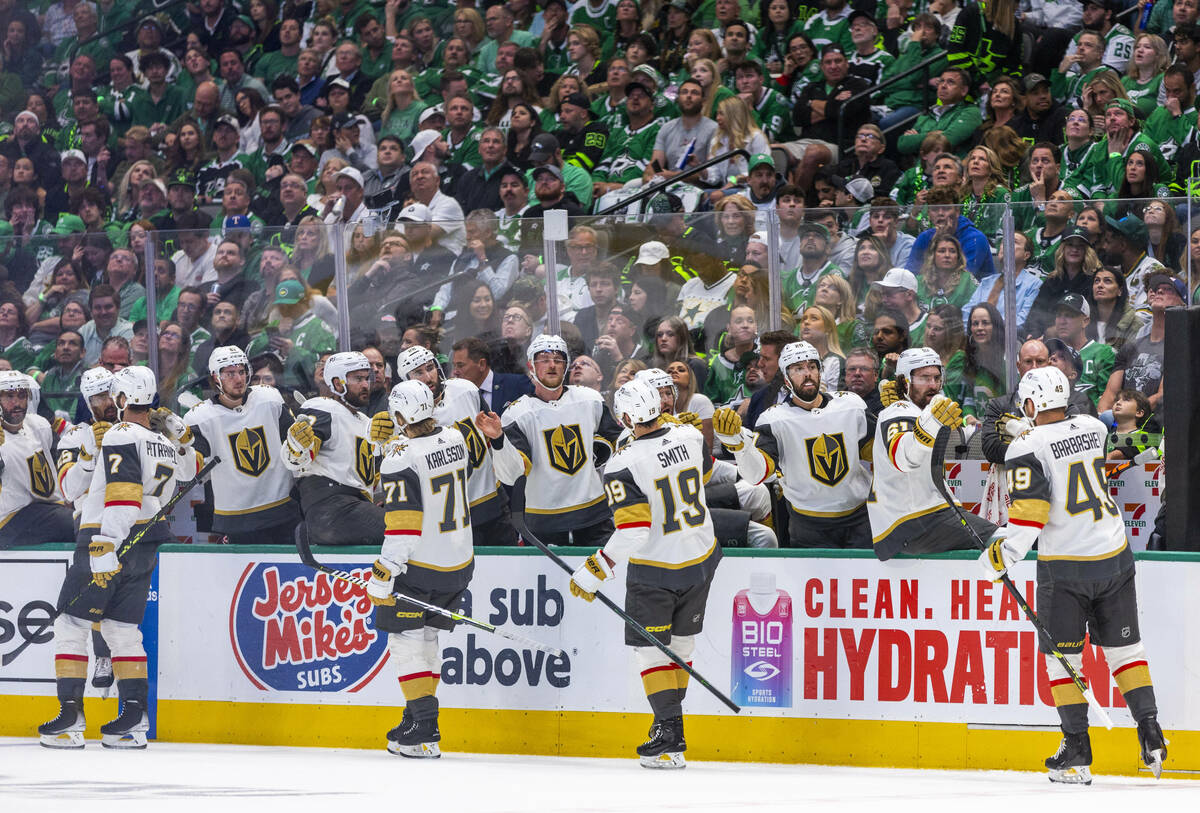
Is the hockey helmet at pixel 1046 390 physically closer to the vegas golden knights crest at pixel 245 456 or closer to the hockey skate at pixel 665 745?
the hockey skate at pixel 665 745

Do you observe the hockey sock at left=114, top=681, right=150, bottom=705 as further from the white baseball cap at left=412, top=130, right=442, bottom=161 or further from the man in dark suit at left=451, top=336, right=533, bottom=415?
the white baseball cap at left=412, top=130, right=442, bottom=161

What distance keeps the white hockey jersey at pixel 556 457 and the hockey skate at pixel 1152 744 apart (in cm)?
261

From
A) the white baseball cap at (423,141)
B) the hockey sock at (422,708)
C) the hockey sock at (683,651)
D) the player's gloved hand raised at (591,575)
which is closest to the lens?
the player's gloved hand raised at (591,575)

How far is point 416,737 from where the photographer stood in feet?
23.9

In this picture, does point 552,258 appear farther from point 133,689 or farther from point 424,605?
point 133,689

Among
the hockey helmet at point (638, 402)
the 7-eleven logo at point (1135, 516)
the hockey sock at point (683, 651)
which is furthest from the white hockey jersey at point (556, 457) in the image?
the 7-eleven logo at point (1135, 516)

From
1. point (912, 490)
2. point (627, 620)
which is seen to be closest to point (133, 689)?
point (627, 620)

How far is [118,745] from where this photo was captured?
306 inches

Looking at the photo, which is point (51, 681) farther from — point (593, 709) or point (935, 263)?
point (935, 263)

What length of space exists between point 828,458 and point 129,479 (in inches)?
127

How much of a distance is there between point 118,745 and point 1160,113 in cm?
627

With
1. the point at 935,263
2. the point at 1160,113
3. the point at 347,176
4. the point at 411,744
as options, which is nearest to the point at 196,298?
the point at 347,176

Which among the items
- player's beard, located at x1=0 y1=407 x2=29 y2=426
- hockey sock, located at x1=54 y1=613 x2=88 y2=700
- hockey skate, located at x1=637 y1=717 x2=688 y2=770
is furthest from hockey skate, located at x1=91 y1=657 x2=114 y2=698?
hockey skate, located at x1=637 y1=717 x2=688 y2=770

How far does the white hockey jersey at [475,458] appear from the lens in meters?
7.92
